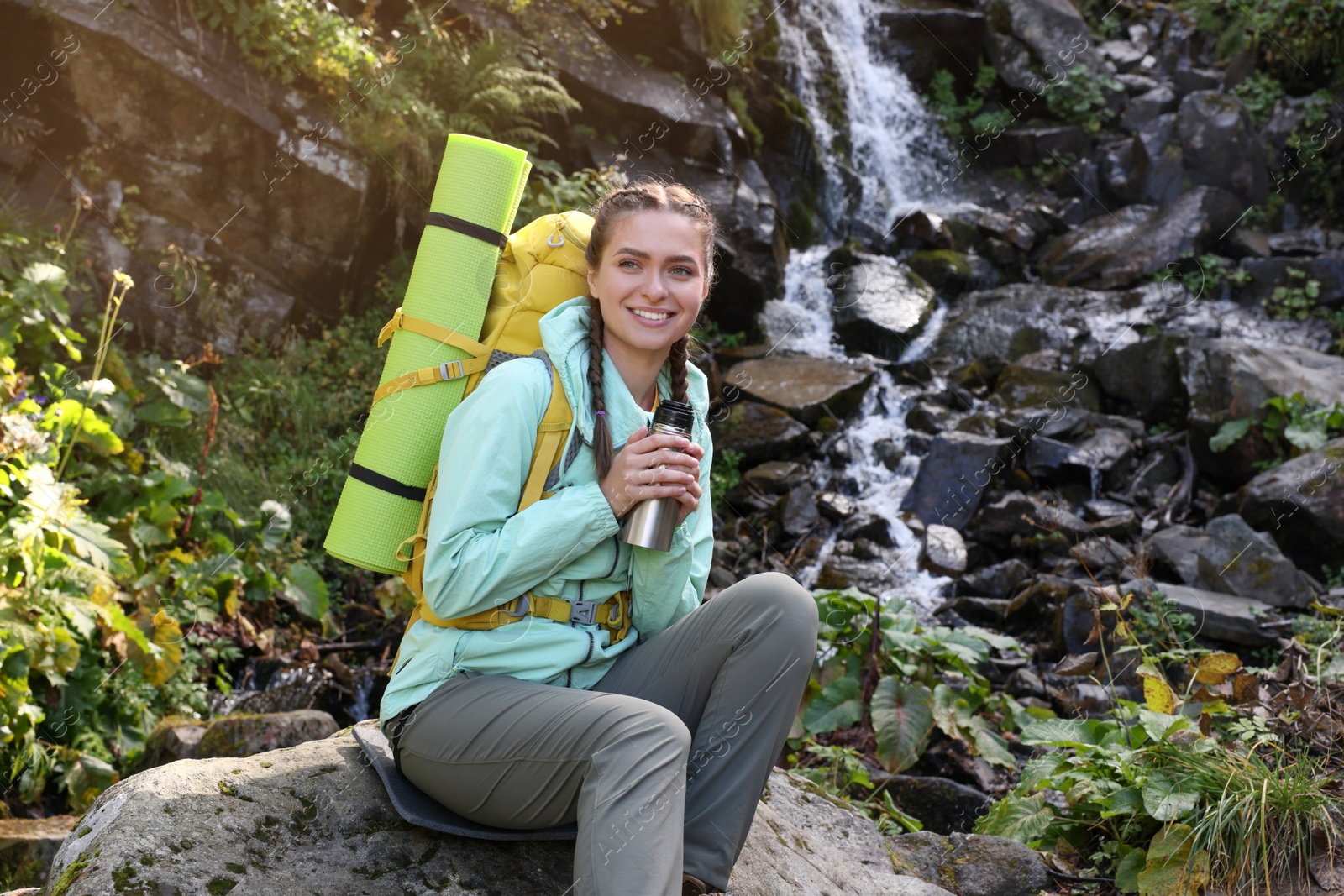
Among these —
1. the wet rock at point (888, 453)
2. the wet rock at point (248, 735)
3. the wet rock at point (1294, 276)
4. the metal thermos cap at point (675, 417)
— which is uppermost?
the wet rock at point (1294, 276)

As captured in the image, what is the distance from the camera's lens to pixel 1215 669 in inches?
147

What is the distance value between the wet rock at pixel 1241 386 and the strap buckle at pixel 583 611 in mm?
8010

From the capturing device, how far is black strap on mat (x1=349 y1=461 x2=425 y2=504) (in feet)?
8.13

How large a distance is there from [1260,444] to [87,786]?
8700 millimetres

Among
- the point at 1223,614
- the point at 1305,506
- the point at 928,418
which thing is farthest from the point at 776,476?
the point at 1305,506

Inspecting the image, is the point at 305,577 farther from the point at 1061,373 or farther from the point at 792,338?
the point at 1061,373

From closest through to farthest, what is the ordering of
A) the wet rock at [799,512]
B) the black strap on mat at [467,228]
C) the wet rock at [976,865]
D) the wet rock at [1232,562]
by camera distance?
1. the black strap on mat at [467,228]
2. the wet rock at [976,865]
3. the wet rock at [1232,562]
4. the wet rock at [799,512]

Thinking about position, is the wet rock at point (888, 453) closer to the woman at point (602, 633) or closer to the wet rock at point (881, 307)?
the wet rock at point (881, 307)

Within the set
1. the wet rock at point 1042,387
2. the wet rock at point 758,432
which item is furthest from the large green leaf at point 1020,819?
the wet rock at point 1042,387

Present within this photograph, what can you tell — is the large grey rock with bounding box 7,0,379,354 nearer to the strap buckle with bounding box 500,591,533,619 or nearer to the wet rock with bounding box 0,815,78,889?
the wet rock with bounding box 0,815,78,889

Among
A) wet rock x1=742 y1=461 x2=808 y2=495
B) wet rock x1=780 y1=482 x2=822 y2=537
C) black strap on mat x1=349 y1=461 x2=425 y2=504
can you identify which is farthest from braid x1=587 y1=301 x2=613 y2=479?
wet rock x1=742 y1=461 x2=808 y2=495

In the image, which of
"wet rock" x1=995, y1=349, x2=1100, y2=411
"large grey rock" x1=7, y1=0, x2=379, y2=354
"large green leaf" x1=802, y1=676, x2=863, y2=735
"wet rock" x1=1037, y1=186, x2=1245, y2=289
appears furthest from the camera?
"wet rock" x1=1037, y1=186, x2=1245, y2=289

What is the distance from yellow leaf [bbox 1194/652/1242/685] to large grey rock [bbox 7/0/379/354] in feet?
21.7

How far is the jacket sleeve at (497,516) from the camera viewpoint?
2135 millimetres
